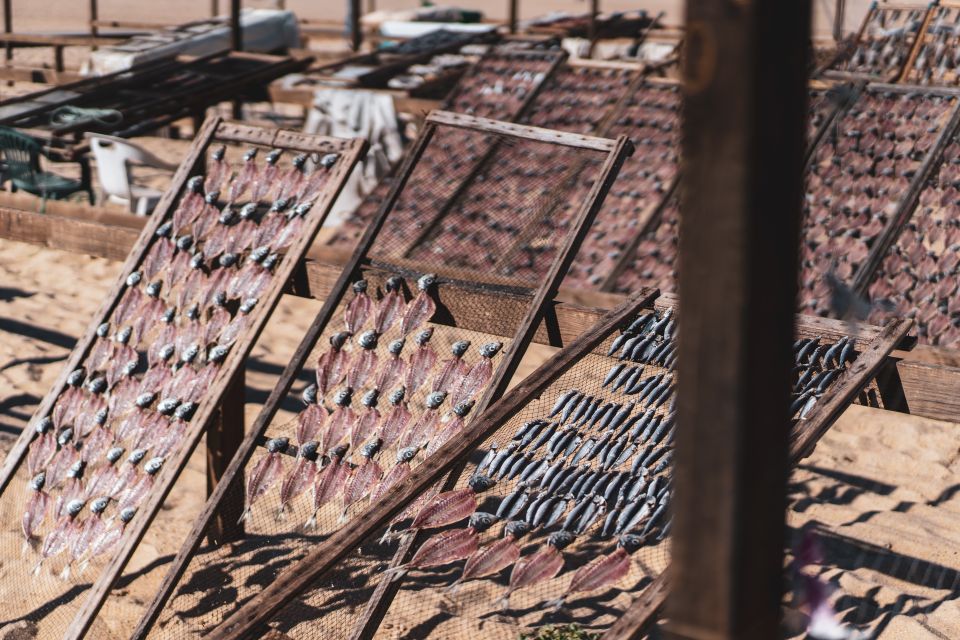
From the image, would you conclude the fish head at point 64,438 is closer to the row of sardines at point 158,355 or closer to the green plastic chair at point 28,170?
the row of sardines at point 158,355

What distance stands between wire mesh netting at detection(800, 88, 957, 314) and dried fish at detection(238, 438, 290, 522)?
378cm

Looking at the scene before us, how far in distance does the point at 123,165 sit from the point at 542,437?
7.50 meters

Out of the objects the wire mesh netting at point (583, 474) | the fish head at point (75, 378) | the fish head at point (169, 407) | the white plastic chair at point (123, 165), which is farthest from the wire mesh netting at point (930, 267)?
the white plastic chair at point (123, 165)

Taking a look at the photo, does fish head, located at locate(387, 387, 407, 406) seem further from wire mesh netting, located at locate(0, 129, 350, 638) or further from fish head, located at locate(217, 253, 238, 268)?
fish head, located at locate(217, 253, 238, 268)

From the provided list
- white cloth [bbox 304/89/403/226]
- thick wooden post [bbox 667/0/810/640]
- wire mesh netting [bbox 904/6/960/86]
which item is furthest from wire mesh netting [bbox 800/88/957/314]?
thick wooden post [bbox 667/0/810/640]

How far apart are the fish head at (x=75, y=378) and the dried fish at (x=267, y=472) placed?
3.06 feet

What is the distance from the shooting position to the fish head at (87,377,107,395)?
385cm

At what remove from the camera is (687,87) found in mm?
1108

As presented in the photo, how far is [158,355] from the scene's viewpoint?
385 centimetres

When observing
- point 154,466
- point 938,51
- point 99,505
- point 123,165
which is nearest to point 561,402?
point 154,466

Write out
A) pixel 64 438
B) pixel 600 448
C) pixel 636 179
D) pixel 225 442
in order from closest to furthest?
pixel 600 448
pixel 64 438
pixel 225 442
pixel 636 179

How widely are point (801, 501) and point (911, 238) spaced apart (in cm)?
217

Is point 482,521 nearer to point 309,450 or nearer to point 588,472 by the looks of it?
point 588,472

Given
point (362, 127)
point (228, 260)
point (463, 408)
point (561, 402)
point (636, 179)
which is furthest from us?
point (362, 127)
